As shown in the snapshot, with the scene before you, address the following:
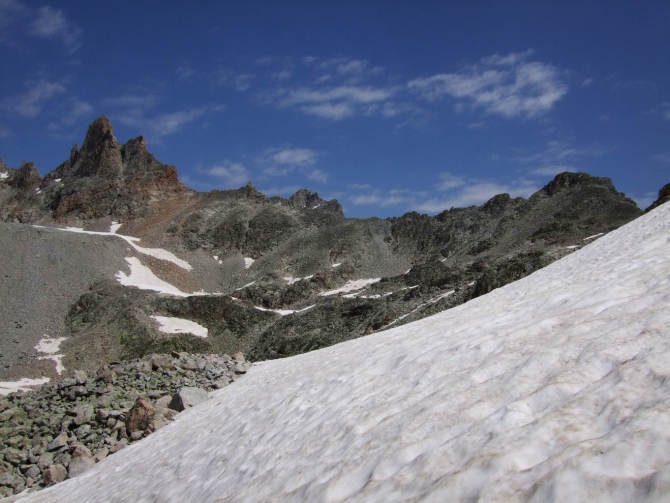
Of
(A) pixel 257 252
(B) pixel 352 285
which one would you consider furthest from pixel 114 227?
(B) pixel 352 285

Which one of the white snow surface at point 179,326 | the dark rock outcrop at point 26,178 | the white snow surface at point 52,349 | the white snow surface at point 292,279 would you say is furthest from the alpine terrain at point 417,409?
the dark rock outcrop at point 26,178

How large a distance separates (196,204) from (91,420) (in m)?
122

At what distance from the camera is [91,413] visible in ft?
56.3

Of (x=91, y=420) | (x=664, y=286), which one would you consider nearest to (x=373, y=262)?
(x=91, y=420)

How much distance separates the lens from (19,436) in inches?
646

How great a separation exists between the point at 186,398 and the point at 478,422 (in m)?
14.6

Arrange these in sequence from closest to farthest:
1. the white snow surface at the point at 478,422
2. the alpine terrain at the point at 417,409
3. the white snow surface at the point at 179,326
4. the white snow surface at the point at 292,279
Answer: the white snow surface at the point at 478,422 < the alpine terrain at the point at 417,409 < the white snow surface at the point at 179,326 < the white snow surface at the point at 292,279

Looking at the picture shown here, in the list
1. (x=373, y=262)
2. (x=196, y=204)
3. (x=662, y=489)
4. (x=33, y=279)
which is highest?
(x=196, y=204)

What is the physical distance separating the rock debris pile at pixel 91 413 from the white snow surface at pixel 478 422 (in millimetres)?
2179

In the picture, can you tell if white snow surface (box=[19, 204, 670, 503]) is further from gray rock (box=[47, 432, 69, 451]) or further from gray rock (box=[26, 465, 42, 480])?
gray rock (box=[47, 432, 69, 451])

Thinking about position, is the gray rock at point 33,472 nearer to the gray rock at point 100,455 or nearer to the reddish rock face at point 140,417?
the gray rock at point 100,455

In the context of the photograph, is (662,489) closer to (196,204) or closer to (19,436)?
(19,436)

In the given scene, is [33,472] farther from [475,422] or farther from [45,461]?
[475,422]

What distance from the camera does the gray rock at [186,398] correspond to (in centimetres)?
1738
